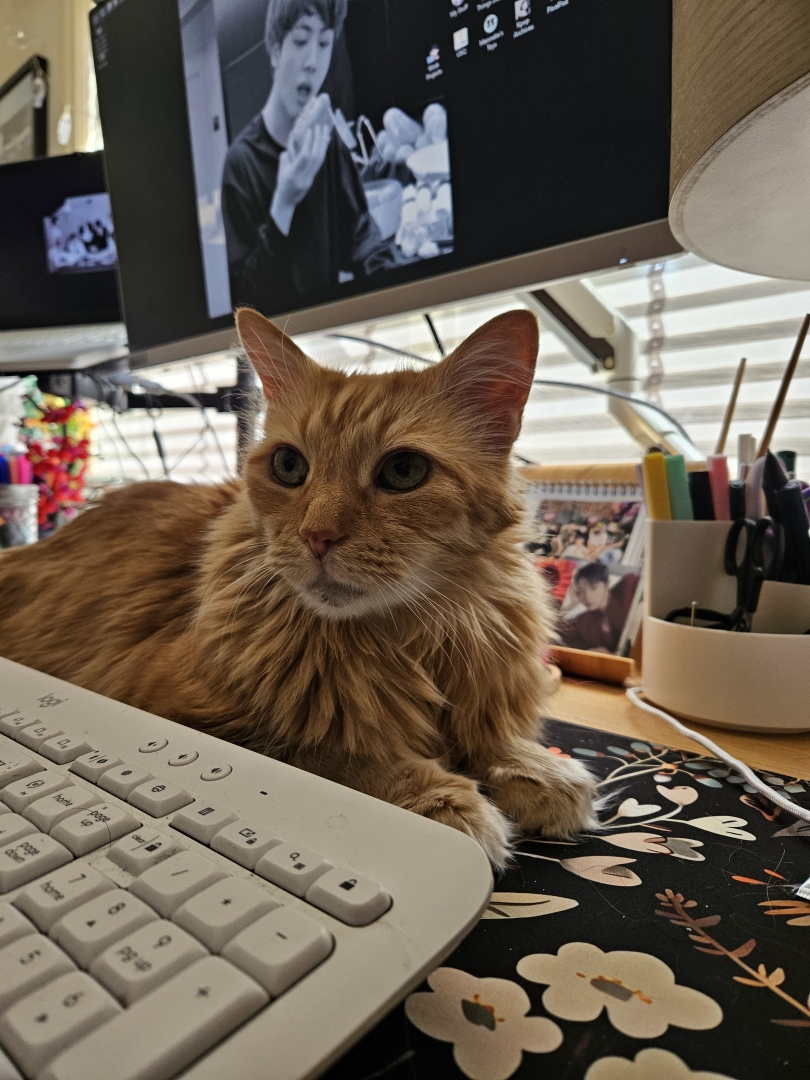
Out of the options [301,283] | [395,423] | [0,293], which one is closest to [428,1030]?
[395,423]

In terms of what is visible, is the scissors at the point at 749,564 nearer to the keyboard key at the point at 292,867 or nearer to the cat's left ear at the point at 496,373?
the cat's left ear at the point at 496,373

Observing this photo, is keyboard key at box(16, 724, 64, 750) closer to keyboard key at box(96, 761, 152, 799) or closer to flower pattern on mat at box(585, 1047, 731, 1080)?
keyboard key at box(96, 761, 152, 799)

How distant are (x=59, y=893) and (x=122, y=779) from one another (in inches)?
5.0

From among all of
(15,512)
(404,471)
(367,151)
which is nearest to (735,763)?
(404,471)

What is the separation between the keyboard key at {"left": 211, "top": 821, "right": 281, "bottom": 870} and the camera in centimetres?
41

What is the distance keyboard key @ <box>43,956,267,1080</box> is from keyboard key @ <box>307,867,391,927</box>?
2.3 inches

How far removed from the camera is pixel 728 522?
0.90 metres

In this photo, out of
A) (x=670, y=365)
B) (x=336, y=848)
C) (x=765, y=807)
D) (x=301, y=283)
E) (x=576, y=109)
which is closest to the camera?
(x=336, y=848)

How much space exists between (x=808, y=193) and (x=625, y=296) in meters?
1.17

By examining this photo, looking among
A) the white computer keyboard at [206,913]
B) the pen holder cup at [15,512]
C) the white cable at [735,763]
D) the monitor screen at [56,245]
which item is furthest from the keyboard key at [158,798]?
the monitor screen at [56,245]

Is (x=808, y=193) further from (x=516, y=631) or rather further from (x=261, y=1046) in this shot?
(x=261, y=1046)

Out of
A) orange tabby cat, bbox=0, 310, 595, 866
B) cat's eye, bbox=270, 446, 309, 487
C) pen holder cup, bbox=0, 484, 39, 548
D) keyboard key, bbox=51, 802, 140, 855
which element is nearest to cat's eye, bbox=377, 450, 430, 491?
orange tabby cat, bbox=0, 310, 595, 866

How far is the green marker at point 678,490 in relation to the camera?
939mm

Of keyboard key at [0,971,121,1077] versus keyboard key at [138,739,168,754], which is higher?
keyboard key at [138,739,168,754]
